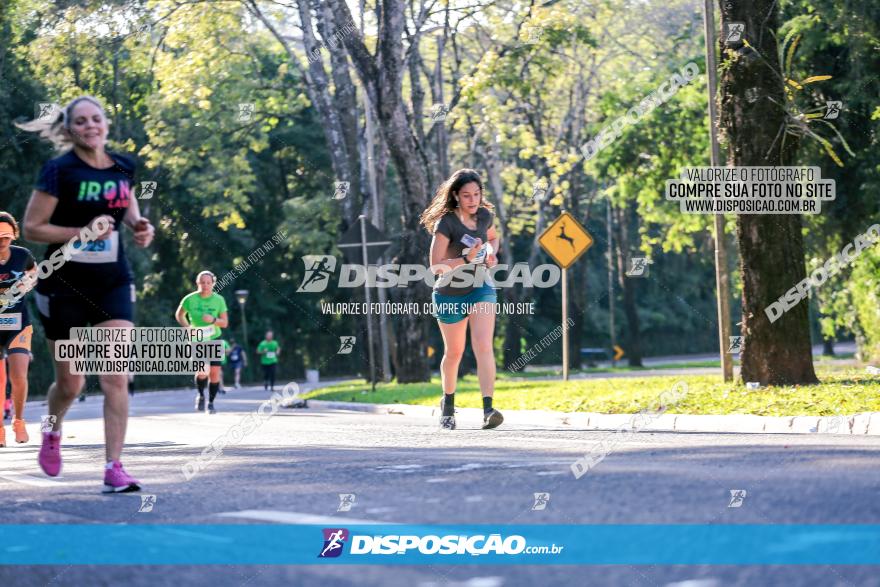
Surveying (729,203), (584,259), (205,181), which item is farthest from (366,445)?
(584,259)

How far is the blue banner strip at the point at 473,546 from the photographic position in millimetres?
4223

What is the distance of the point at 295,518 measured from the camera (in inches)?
204

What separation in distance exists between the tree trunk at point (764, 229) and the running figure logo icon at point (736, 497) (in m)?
10.6

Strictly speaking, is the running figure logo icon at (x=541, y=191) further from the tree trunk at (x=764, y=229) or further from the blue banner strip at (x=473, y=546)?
the blue banner strip at (x=473, y=546)

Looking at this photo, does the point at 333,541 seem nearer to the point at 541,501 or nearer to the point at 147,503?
the point at 541,501

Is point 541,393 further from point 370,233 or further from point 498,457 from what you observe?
point 498,457

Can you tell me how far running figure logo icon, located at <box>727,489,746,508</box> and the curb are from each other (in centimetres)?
520

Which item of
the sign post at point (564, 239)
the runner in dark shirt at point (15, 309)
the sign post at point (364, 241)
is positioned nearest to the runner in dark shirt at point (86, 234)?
the runner in dark shirt at point (15, 309)

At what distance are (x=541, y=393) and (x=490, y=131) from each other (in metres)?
21.9

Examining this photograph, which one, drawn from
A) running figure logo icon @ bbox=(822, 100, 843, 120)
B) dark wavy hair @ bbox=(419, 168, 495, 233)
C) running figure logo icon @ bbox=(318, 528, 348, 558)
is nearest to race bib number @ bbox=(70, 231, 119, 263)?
running figure logo icon @ bbox=(318, 528, 348, 558)

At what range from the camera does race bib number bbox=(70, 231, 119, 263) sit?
22.5 ft

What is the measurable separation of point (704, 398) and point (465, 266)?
196 inches

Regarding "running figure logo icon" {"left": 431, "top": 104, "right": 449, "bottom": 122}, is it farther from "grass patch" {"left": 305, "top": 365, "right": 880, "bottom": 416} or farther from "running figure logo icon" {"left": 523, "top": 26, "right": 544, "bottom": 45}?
"grass patch" {"left": 305, "top": 365, "right": 880, "bottom": 416}

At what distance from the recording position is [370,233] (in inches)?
902
